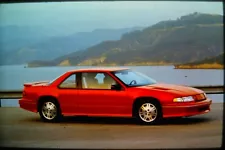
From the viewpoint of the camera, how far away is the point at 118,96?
7840 millimetres

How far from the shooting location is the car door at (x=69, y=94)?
7949 millimetres

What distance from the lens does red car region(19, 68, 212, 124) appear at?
7.74 m

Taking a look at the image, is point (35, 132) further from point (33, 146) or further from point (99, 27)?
point (99, 27)

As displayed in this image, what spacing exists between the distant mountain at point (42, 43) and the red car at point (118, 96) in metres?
0.39

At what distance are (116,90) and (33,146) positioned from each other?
146 centimetres

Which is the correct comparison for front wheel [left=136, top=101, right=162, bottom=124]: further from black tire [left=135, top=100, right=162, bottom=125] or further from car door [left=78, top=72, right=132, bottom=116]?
car door [left=78, top=72, right=132, bottom=116]

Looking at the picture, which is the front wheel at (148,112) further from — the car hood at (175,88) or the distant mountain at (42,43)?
the distant mountain at (42,43)

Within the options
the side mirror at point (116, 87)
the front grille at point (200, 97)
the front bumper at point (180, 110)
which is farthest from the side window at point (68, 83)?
the front grille at point (200, 97)

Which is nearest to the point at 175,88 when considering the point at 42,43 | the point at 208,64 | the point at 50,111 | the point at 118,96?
the point at 208,64

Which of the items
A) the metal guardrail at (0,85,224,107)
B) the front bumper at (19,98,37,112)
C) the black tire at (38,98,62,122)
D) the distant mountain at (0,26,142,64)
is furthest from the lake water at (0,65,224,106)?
the black tire at (38,98,62,122)

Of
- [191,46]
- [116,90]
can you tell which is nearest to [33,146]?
[116,90]

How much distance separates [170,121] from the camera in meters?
7.79

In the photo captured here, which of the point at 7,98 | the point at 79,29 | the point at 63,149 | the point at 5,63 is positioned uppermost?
the point at 79,29

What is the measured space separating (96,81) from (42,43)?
0.98 m
